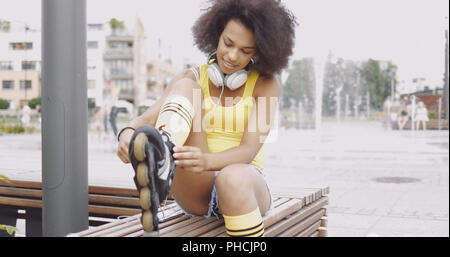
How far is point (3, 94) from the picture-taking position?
3431 centimetres

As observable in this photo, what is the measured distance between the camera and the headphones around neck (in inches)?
81.3

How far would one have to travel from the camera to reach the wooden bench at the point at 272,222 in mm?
1893

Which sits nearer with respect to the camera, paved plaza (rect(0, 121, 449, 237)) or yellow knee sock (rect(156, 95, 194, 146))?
yellow knee sock (rect(156, 95, 194, 146))

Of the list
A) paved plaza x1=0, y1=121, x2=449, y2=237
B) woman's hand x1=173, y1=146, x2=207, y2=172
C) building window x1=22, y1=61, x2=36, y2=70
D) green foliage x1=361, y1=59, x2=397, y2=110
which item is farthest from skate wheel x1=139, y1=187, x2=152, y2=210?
green foliage x1=361, y1=59, x2=397, y2=110

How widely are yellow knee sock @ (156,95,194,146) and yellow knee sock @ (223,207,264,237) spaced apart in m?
0.34

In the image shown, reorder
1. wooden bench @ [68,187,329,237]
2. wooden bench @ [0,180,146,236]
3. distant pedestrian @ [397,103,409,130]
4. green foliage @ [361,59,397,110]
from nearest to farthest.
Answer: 1. wooden bench @ [68,187,329,237]
2. wooden bench @ [0,180,146,236]
3. distant pedestrian @ [397,103,409,130]
4. green foliage @ [361,59,397,110]

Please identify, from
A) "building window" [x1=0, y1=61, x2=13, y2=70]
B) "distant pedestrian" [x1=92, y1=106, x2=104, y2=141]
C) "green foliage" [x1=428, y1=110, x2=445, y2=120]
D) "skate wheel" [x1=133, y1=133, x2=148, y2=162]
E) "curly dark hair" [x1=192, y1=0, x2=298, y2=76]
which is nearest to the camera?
"skate wheel" [x1=133, y1=133, x2=148, y2=162]

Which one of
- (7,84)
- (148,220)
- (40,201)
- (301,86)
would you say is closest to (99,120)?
(301,86)

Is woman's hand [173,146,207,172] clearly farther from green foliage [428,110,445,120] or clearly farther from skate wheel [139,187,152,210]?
green foliage [428,110,445,120]

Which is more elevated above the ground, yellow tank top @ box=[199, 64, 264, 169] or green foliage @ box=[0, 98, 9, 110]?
green foliage @ box=[0, 98, 9, 110]

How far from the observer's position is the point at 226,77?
2.09m

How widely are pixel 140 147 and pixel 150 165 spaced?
0.21 ft
